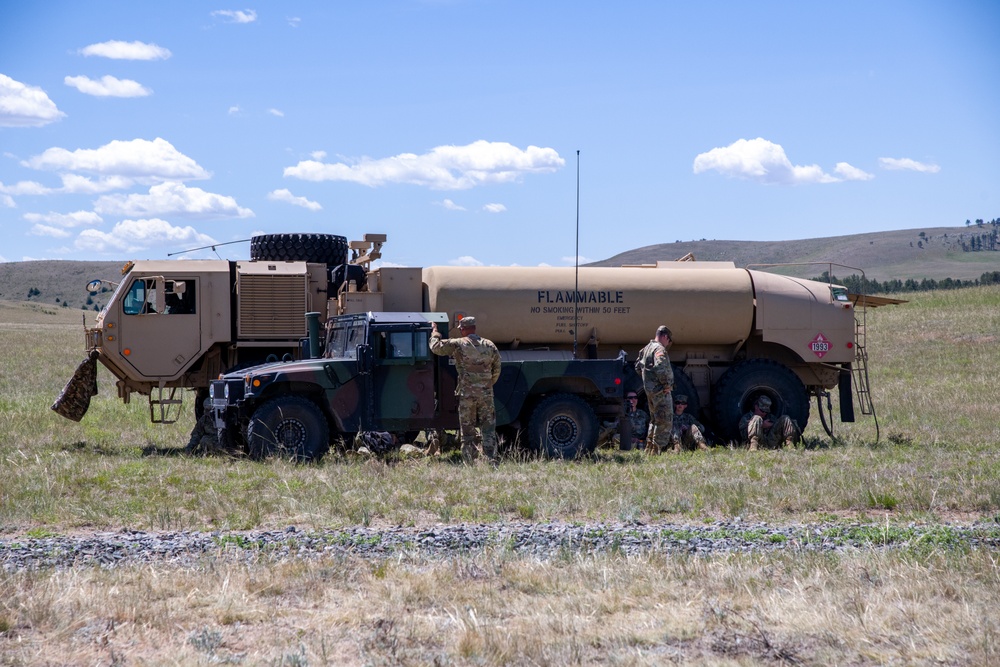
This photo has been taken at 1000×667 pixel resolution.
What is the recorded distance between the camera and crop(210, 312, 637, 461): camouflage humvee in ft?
41.8

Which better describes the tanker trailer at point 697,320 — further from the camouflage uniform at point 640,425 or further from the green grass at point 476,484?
the green grass at point 476,484

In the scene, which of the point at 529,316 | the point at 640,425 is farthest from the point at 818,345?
the point at 529,316

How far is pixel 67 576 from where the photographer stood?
682 cm

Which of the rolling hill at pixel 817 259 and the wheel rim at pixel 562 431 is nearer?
the wheel rim at pixel 562 431

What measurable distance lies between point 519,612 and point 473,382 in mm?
6719

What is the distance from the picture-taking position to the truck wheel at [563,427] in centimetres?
1355

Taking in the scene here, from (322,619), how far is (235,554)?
1679mm

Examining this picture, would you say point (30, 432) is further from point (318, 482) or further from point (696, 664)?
point (696, 664)

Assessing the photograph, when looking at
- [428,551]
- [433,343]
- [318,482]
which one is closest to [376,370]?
[433,343]

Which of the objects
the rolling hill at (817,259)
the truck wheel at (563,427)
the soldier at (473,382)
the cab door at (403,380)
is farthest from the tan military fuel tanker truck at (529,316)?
the rolling hill at (817,259)

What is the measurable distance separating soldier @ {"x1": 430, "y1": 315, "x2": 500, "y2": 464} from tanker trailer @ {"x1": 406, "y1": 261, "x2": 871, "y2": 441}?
2.35 metres

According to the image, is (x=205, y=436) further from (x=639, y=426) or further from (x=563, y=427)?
(x=639, y=426)

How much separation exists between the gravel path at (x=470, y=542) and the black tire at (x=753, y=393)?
24.1ft

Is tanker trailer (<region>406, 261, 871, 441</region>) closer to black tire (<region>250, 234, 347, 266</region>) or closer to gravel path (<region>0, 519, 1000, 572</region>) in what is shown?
black tire (<region>250, 234, 347, 266</region>)
